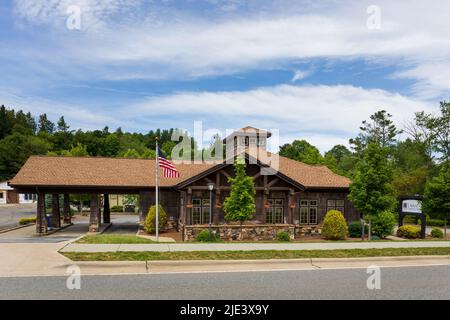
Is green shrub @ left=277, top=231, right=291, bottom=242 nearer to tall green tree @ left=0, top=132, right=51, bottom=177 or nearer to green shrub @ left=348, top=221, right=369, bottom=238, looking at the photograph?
green shrub @ left=348, top=221, right=369, bottom=238

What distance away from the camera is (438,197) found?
1089 inches

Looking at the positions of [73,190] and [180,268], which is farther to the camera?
[73,190]

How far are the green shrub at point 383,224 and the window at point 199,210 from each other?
1159 centimetres

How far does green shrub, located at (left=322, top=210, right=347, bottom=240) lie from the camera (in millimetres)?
25297

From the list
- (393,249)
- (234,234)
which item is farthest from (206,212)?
(393,249)

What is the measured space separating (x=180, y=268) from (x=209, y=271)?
3.06ft

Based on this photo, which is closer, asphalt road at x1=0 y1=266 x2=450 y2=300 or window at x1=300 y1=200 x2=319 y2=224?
asphalt road at x1=0 y1=266 x2=450 y2=300

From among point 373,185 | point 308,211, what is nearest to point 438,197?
point 373,185

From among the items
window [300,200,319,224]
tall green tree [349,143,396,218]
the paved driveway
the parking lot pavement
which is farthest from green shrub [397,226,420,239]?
the paved driveway

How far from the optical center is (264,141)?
34688mm

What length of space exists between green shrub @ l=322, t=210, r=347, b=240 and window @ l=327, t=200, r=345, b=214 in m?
2.86

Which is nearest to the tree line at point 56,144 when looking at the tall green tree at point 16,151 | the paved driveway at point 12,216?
the tall green tree at point 16,151
